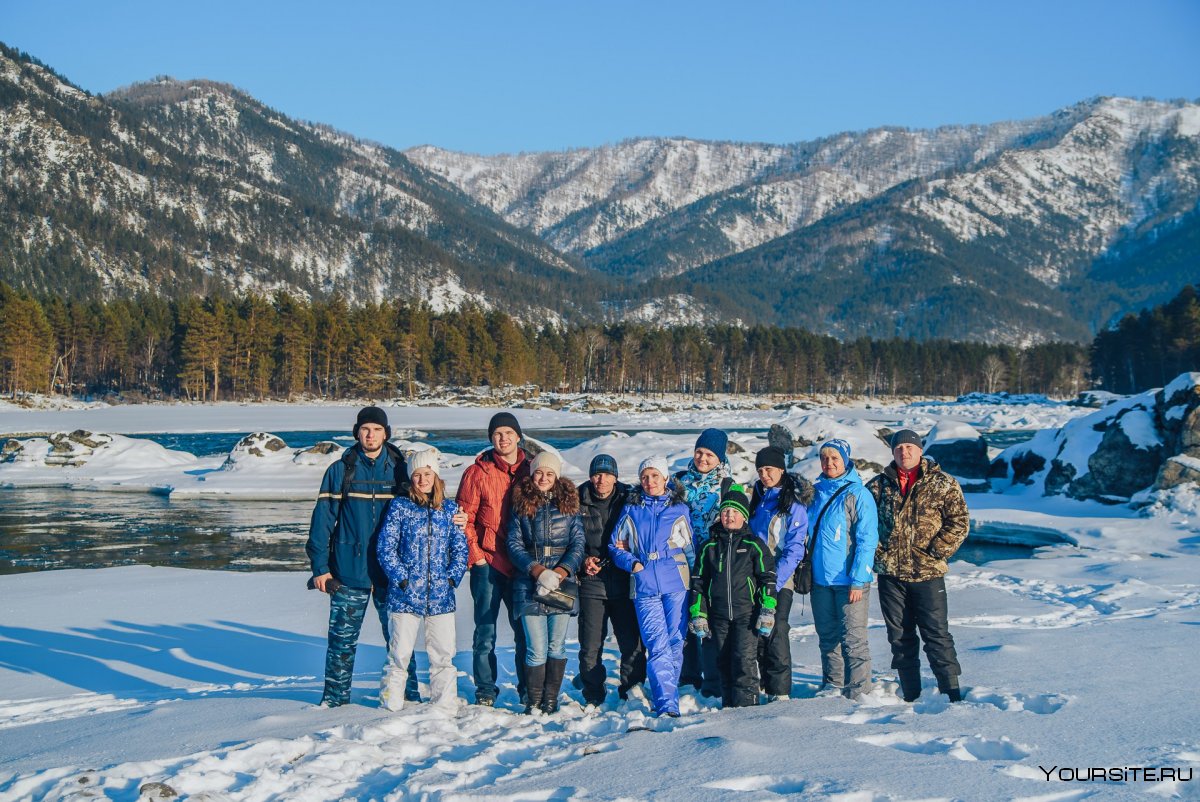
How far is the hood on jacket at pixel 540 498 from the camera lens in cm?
573

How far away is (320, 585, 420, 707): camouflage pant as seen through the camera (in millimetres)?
5707

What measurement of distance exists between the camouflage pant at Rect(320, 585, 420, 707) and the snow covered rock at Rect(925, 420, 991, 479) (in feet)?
67.7

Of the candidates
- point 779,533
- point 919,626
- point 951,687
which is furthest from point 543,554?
point 951,687

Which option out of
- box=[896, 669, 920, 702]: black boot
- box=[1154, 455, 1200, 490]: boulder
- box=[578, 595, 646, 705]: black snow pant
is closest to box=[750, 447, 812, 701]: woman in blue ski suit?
box=[896, 669, 920, 702]: black boot

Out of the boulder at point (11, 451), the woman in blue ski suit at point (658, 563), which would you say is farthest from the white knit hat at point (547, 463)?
the boulder at point (11, 451)

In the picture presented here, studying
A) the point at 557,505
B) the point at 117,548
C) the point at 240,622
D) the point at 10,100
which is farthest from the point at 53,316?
the point at 10,100

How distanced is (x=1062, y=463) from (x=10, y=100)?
8435 inches

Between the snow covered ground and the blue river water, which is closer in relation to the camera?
the snow covered ground

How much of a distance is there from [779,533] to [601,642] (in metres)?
1.47

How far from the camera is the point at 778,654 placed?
6.04 meters

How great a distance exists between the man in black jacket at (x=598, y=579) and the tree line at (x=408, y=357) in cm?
7968

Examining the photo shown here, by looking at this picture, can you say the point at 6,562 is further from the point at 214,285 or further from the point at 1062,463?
the point at 214,285

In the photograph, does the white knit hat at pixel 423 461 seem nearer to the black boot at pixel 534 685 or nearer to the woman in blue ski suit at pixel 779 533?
the black boot at pixel 534 685

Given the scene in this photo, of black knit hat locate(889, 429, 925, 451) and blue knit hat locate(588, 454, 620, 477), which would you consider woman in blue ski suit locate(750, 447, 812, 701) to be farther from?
blue knit hat locate(588, 454, 620, 477)
